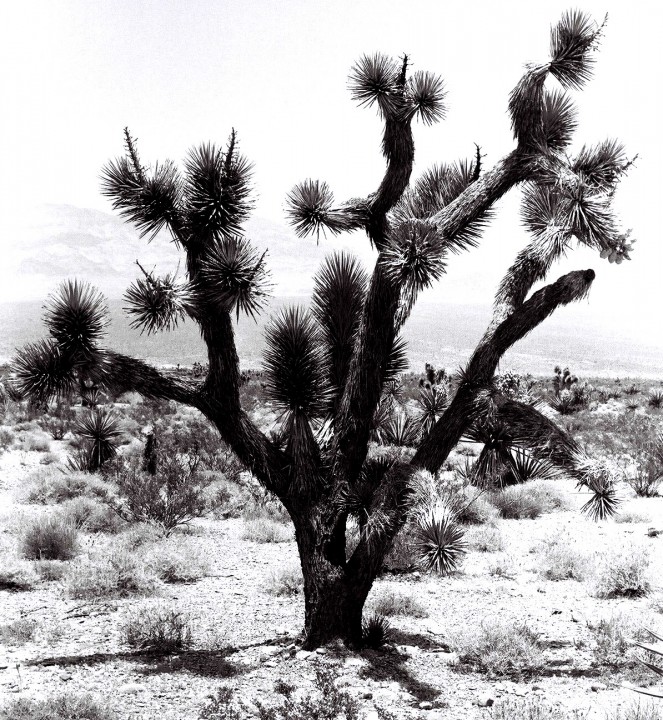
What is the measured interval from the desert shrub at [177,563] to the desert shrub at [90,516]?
1683mm

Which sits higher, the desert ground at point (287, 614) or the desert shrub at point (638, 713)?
the desert ground at point (287, 614)

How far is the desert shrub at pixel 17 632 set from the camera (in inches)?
282

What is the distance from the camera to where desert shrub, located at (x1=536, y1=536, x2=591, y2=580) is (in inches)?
400

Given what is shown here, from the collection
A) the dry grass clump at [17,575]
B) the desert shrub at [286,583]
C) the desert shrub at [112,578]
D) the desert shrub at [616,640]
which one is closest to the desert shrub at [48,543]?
the dry grass clump at [17,575]

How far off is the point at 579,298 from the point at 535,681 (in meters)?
3.54

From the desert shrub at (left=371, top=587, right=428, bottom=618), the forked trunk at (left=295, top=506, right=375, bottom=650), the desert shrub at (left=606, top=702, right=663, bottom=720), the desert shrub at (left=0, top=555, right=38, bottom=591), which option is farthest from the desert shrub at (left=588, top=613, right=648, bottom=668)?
the desert shrub at (left=0, top=555, right=38, bottom=591)

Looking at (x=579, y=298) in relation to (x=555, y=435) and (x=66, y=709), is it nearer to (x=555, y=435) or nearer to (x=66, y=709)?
(x=555, y=435)

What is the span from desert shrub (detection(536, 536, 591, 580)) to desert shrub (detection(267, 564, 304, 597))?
11.2ft

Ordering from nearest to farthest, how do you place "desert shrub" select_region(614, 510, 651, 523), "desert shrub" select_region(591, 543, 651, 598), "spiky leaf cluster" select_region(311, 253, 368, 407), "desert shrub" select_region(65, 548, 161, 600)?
"spiky leaf cluster" select_region(311, 253, 368, 407), "desert shrub" select_region(65, 548, 161, 600), "desert shrub" select_region(591, 543, 651, 598), "desert shrub" select_region(614, 510, 651, 523)

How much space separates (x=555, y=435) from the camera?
23.1 ft

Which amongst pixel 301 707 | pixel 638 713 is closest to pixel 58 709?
pixel 301 707

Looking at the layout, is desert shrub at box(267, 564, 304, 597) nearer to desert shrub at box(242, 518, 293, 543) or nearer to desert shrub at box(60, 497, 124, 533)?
desert shrub at box(242, 518, 293, 543)

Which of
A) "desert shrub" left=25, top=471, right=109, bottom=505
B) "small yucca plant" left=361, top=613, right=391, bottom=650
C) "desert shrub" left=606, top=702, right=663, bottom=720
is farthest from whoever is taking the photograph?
"desert shrub" left=25, top=471, right=109, bottom=505

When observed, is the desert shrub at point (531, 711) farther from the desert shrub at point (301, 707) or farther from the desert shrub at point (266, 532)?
the desert shrub at point (266, 532)
